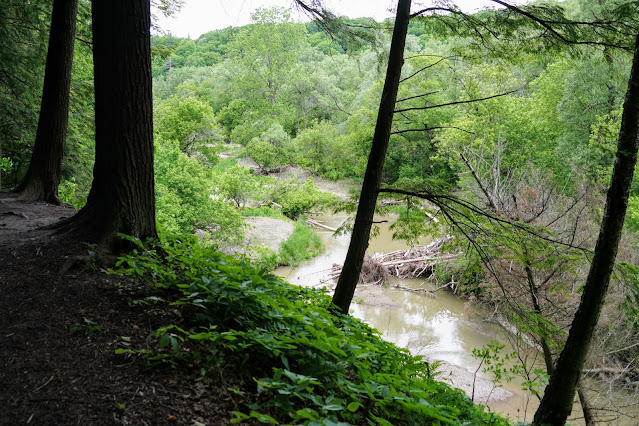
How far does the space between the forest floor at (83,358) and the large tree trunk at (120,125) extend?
0.49 metres

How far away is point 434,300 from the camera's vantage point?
44.7 ft

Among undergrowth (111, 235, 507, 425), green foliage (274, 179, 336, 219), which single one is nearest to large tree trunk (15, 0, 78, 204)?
undergrowth (111, 235, 507, 425)

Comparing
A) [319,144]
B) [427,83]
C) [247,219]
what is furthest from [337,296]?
[319,144]

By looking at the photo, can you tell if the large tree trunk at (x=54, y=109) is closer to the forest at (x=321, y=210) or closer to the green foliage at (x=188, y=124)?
the forest at (x=321, y=210)

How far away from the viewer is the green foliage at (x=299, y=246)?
15.3 meters

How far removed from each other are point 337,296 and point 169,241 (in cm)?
205

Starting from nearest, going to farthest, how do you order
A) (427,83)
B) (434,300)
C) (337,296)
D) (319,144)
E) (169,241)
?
(169,241) → (337,296) → (434,300) → (427,83) → (319,144)

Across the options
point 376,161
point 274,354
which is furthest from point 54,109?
point 274,354

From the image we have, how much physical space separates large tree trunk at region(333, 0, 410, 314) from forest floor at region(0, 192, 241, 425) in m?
2.48

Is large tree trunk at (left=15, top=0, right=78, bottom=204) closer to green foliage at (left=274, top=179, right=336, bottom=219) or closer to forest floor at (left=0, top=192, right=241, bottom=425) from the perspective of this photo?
forest floor at (left=0, top=192, right=241, bottom=425)

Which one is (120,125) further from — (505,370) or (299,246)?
(299,246)

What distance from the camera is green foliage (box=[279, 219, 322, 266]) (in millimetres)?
15258

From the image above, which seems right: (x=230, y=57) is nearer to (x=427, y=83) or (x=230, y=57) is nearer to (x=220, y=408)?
(x=427, y=83)

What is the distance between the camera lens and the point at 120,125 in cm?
384
